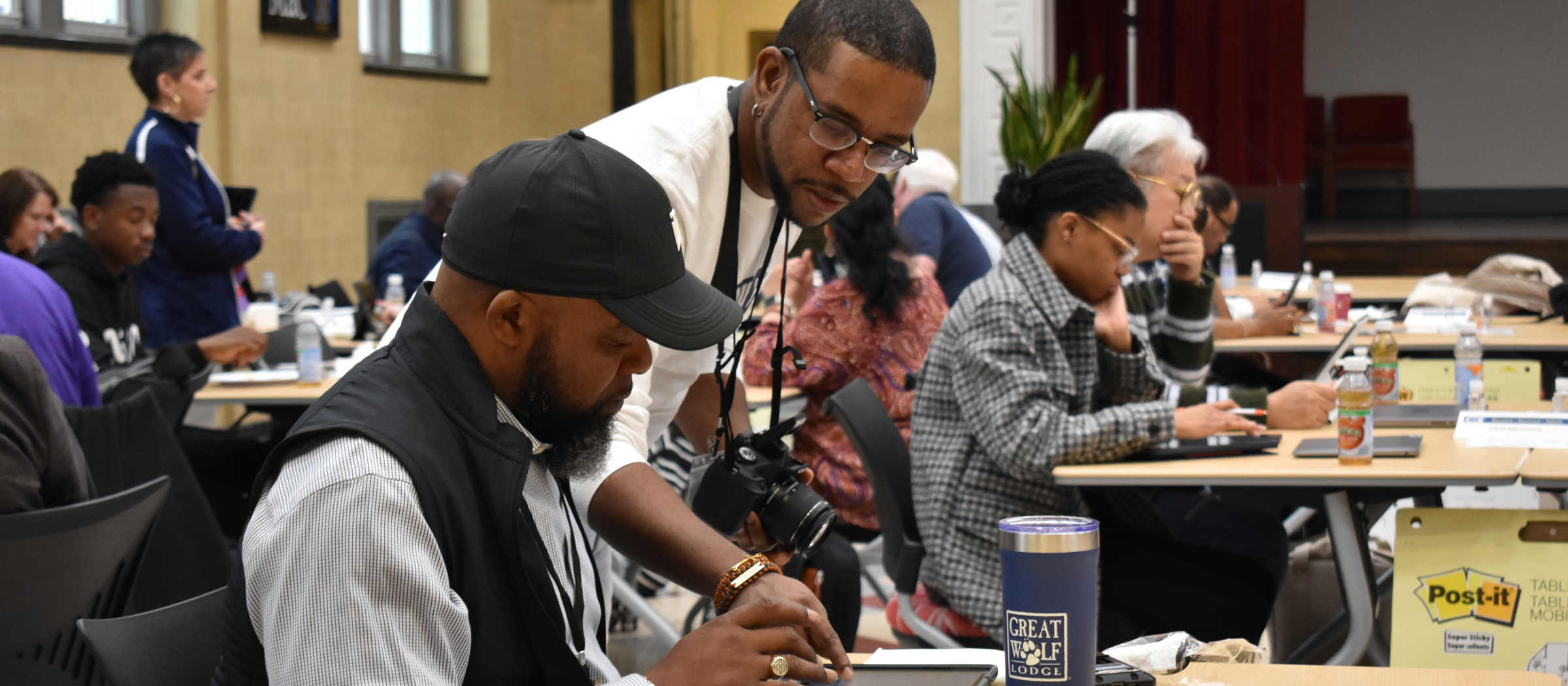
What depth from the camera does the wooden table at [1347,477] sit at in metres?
2.28

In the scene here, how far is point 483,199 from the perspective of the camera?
1107 mm

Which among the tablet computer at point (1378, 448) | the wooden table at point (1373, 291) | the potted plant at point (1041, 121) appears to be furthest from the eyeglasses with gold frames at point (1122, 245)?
the potted plant at point (1041, 121)

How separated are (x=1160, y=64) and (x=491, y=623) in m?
10.9

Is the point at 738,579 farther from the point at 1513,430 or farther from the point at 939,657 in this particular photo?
the point at 1513,430

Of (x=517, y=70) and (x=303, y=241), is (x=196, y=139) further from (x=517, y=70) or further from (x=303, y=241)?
(x=517, y=70)

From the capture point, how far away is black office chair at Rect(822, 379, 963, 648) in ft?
8.20

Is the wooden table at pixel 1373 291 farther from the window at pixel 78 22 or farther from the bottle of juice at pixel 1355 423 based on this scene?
the window at pixel 78 22

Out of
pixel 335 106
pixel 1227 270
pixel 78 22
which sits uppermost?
pixel 78 22

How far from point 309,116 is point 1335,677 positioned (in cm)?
724

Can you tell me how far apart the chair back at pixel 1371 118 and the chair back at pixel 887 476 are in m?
10.4

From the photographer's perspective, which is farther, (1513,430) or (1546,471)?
(1513,430)

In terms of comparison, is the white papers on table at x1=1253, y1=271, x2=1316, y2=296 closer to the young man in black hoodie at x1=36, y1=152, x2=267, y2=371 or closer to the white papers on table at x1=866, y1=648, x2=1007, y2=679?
the young man in black hoodie at x1=36, y1=152, x2=267, y2=371

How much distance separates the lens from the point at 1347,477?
7.52ft

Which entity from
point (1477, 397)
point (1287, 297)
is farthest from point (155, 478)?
point (1287, 297)
